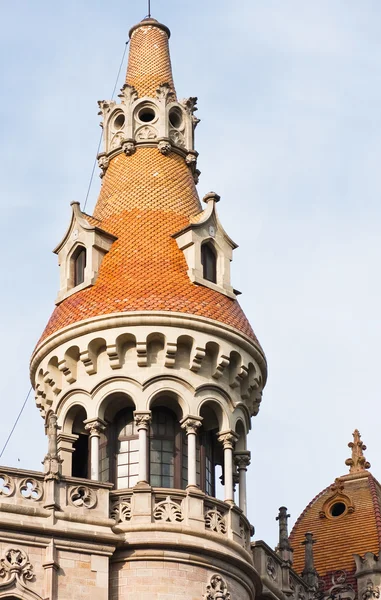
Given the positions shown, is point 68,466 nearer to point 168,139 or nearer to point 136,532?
point 136,532

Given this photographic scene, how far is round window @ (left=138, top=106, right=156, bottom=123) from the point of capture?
144 ft

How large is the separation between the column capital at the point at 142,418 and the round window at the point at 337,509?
1038 centimetres

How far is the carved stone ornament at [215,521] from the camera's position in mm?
37656

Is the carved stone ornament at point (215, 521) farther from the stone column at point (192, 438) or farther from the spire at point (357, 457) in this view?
the spire at point (357, 457)

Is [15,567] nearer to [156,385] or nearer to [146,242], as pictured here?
[156,385]

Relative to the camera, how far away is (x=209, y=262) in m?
A: 41.8

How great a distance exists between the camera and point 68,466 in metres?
39.6

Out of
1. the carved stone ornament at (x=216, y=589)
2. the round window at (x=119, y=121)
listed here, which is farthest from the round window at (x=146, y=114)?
the carved stone ornament at (x=216, y=589)

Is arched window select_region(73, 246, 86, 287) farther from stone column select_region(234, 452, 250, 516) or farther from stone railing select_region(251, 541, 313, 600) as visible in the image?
stone railing select_region(251, 541, 313, 600)

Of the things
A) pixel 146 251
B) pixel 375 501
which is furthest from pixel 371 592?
pixel 146 251

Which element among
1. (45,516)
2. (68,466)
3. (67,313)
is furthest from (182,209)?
(45,516)

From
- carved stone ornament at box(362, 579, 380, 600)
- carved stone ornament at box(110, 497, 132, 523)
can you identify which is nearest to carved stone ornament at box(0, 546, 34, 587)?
carved stone ornament at box(110, 497, 132, 523)

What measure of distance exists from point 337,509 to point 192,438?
9866 mm

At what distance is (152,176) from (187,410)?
22.7ft
